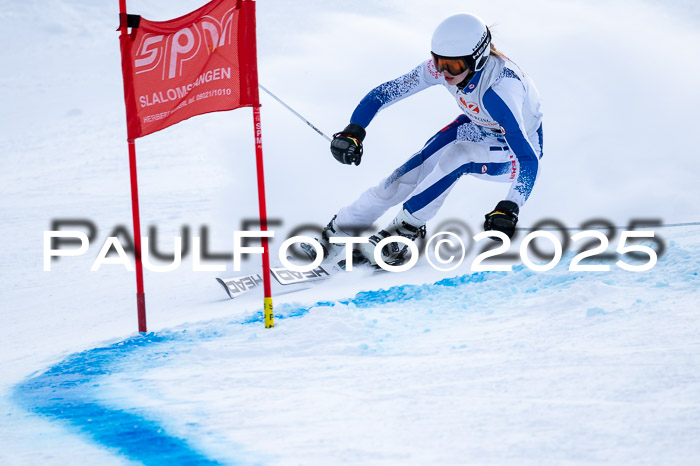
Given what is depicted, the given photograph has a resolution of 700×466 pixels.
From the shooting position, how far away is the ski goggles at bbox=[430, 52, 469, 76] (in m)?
4.23

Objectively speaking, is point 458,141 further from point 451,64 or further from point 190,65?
point 190,65

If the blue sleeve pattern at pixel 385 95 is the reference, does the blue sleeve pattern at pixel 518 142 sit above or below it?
below

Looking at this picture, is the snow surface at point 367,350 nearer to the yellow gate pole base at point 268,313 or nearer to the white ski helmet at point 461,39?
the yellow gate pole base at point 268,313

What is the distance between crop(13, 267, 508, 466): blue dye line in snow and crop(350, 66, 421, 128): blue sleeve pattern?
1.21 metres

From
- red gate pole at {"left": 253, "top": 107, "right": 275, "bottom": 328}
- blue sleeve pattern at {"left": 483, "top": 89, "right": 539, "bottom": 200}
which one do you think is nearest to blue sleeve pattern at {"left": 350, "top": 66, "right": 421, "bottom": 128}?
blue sleeve pattern at {"left": 483, "top": 89, "right": 539, "bottom": 200}

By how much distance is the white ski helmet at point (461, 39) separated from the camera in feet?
13.6

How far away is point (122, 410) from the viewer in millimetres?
2842

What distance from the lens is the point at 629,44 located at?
10.6 meters

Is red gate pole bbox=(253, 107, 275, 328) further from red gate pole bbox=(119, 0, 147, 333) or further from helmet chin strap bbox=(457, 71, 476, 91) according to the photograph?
helmet chin strap bbox=(457, 71, 476, 91)

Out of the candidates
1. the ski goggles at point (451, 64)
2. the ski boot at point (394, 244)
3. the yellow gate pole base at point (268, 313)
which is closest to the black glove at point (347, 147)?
the ski goggles at point (451, 64)

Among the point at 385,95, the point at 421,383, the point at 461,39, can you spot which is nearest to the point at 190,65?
the point at 385,95

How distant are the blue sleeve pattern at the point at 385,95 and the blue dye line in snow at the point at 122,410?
1207mm

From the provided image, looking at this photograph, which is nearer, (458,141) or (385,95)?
(385,95)

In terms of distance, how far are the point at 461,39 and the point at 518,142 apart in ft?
2.29
